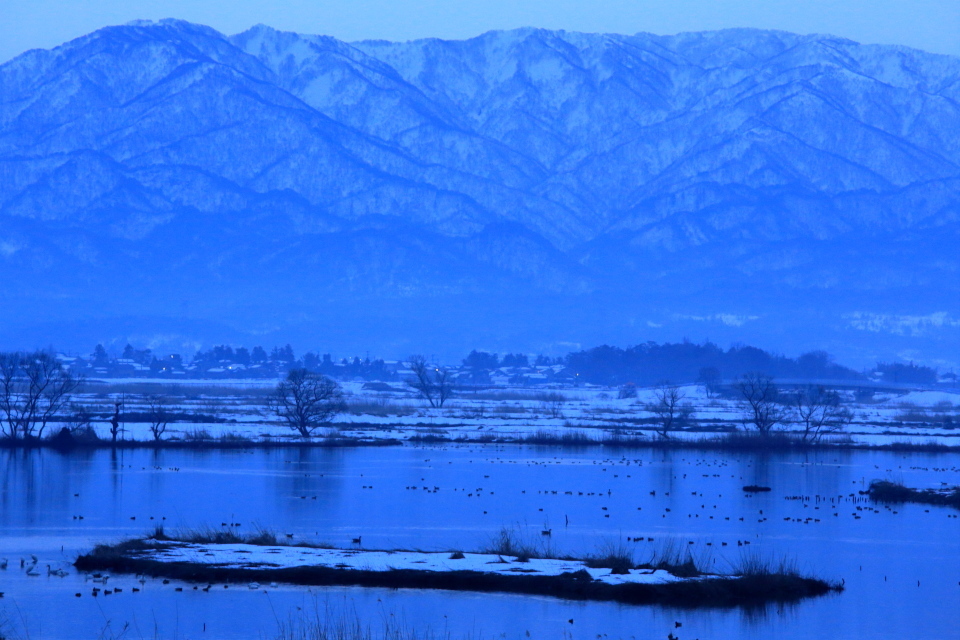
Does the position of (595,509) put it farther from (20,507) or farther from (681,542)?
(20,507)

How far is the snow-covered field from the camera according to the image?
76375 mm

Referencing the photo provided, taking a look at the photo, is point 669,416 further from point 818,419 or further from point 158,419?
point 158,419

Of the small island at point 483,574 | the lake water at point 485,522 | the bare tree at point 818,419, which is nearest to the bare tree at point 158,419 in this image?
the lake water at point 485,522

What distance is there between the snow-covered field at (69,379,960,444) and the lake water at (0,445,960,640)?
9.36m

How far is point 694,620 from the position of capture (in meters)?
23.6

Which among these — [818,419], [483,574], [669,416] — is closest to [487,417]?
[669,416]

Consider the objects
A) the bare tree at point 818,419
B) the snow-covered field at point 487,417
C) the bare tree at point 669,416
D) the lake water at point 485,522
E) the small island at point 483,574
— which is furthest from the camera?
the bare tree at point 669,416

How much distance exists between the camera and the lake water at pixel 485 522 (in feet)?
75.9

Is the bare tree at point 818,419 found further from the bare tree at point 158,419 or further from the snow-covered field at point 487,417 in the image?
the bare tree at point 158,419

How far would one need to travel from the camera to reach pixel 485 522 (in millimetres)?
36781

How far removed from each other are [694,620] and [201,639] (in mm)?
8789

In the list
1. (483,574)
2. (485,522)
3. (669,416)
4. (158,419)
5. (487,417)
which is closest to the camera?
(483,574)

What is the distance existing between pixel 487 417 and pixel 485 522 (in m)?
56.4

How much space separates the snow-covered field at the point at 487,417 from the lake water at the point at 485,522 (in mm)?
9360
